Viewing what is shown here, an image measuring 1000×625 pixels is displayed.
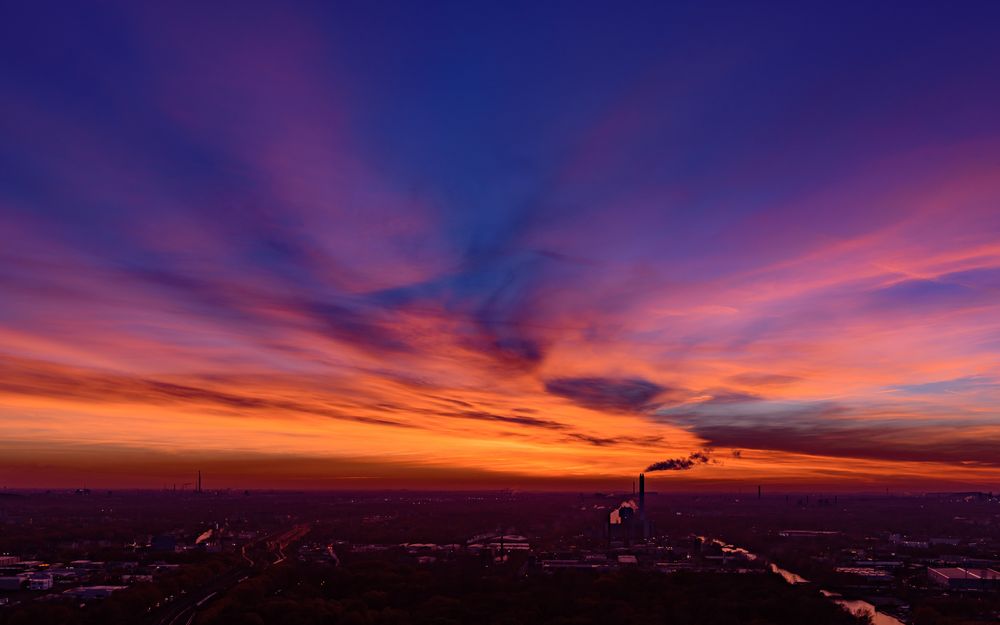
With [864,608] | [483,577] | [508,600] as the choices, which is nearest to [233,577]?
[483,577]

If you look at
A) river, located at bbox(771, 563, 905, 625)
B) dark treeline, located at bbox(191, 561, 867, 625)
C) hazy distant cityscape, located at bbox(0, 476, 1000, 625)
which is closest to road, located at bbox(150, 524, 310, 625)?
hazy distant cityscape, located at bbox(0, 476, 1000, 625)

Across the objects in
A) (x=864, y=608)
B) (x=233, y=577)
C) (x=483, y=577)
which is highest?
(x=483, y=577)

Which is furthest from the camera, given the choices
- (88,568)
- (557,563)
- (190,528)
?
(190,528)

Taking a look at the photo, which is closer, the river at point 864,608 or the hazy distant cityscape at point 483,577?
the hazy distant cityscape at point 483,577

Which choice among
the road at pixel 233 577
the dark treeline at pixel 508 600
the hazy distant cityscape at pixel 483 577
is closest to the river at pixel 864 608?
the hazy distant cityscape at pixel 483 577

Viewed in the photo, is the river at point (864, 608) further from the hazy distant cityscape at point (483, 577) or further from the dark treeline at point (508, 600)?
the dark treeline at point (508, 600)

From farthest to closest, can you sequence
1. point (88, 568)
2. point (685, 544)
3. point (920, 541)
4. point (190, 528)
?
point (190, 528)
point (920, 541)
point (685, 544)
point (88, 568)

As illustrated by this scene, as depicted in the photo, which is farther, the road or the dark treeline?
the road

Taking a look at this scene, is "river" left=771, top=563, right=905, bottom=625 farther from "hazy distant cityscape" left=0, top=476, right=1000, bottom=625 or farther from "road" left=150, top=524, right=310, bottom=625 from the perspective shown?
"road" left=150, top=524, right=310, bottom=625

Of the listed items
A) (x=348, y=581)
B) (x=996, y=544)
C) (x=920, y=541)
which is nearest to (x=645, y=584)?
(x=348, y=581)

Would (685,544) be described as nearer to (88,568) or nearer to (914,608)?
(914,608)

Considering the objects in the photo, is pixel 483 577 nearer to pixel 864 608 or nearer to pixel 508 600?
pixel 508 600
